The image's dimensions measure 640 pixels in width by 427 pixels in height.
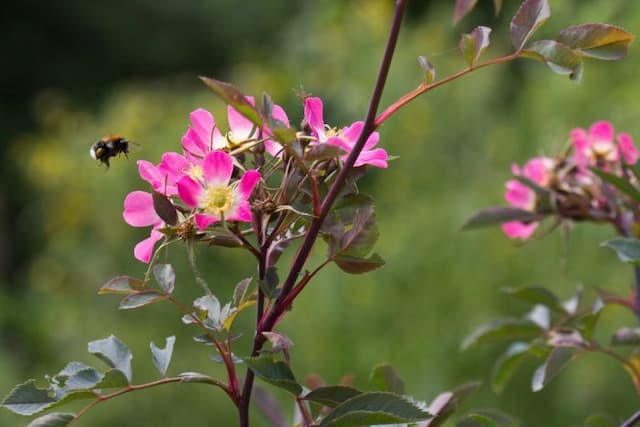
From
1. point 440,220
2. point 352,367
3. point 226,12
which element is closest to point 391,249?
point 440,220

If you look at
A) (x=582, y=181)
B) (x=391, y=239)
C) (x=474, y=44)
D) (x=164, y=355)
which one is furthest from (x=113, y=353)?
(x=391, y=239)

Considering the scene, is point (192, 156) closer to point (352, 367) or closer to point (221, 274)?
point (352, 367)

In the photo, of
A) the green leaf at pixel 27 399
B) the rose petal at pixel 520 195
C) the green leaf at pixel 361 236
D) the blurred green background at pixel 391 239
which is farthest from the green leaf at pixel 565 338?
the blurred green background at pixel 391 239

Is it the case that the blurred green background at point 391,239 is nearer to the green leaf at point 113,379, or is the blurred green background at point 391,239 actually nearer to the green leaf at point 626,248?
the green leaf at point 626,248

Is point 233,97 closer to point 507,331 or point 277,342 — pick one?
point 277,342

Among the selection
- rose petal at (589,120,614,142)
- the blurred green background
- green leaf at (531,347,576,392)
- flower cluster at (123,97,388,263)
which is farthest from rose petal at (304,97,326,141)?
the blurred green background

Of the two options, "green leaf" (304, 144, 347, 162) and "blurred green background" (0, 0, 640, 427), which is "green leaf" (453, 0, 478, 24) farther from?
"blurred green background" (0, 0, 640, 427)
